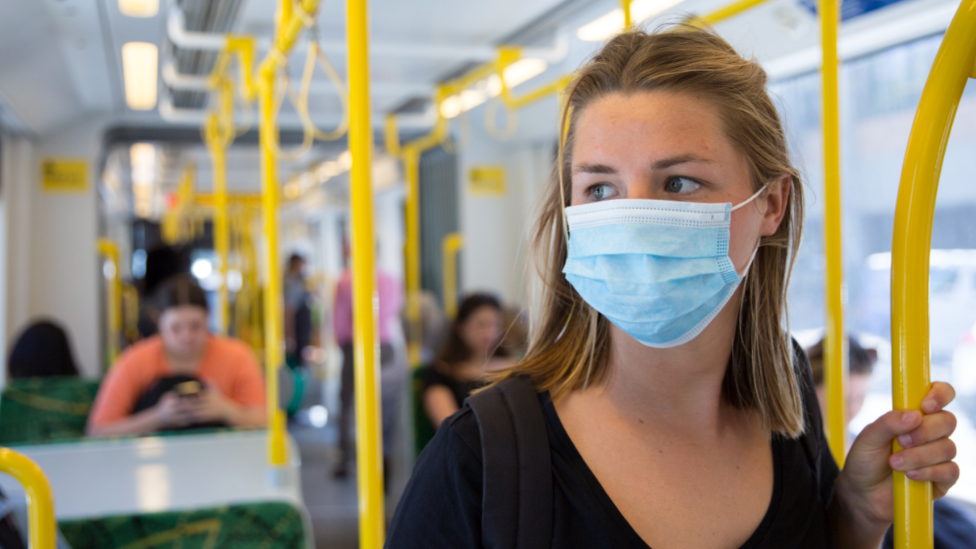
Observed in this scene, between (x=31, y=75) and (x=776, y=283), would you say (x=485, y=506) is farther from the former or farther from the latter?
(x=31, y=75)

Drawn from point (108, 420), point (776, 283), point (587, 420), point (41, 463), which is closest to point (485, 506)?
point (587, 420)

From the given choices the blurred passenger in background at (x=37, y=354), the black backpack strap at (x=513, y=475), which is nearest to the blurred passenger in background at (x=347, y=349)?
the blurred passenger in background at (x=37, y=354)

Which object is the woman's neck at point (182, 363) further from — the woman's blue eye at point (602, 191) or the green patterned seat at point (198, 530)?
the woman's blue eye at point (602, 191)

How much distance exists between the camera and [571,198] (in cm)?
105

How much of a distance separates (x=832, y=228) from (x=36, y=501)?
4.14 ft

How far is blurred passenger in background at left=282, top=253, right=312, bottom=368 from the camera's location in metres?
8.04

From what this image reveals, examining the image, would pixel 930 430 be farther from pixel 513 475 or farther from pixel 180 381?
pixel 180 381

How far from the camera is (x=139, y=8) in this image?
3.71 m

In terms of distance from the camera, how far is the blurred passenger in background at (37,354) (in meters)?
3.90

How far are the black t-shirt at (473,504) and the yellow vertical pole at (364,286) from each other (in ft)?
1.00

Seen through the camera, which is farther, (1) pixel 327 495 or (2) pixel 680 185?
(1) pixel 327 495

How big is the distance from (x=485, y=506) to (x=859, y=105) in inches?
147

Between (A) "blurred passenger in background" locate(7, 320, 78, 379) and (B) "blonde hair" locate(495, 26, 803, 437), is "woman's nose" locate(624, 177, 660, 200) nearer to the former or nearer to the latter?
(B) "blonde hair" locate(495, 26, 803, 437)

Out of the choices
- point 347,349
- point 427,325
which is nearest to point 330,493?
point 347,349
